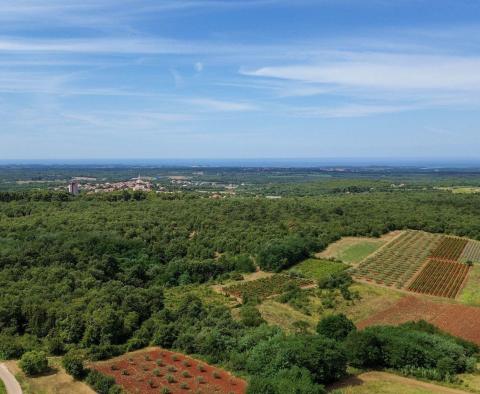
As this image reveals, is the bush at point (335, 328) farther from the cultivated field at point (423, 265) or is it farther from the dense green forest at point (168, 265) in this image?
the cultivated field at point (423, 265)

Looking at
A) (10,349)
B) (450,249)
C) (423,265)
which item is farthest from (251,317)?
(450,249)

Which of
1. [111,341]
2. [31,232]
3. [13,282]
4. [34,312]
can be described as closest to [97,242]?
[31,232]

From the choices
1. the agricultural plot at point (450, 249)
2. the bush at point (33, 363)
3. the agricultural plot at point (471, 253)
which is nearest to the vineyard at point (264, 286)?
the bush at point (33, 363)

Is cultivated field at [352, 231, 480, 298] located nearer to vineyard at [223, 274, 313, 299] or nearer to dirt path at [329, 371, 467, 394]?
vineyard at [223, 274, 313, 299]

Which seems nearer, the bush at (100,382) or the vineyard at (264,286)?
the bush at (100,382)

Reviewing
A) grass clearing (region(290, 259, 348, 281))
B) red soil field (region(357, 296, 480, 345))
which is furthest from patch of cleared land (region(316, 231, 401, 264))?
red soil field (region(357, 296, 480, 345))

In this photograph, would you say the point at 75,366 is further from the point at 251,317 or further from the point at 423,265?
the point at 423,265
